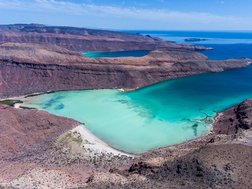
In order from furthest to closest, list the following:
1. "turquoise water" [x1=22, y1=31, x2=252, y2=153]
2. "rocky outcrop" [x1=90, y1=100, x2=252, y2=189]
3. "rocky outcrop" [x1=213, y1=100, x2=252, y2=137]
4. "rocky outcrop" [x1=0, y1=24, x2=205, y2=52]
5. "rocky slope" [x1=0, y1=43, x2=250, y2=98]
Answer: "rocky outcrop" [x1=0, y1=24, x2=205, y2=52] → "rocky slope" [x1=0, y1=43, x2=250, y2=98] → "turquoise water" [x1=22, y1=31, x2=252, y2=153] → "rocky outcrop" [x1=213, y1=100, x2=252, y2=137] → "rocky outcrop" [x1=90, y1=100, x2=252, y2=189]

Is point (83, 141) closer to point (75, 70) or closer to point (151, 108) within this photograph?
point (151, 108)

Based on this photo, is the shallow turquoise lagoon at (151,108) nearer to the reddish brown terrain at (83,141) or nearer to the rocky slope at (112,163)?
the reddish brown terrain at (83,141)

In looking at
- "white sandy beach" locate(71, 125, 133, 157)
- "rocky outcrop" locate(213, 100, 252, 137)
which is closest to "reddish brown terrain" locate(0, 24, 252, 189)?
"rocky outcrop" locate(213, 100, 252, 137)

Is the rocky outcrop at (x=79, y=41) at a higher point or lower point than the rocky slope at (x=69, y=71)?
higher

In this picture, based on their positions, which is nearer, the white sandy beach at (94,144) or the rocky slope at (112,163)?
the rocky slope at (112,163)

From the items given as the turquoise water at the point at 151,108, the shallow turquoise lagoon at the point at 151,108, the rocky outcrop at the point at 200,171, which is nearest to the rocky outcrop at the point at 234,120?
the shallow turquoise lagoon at the point at 151,108

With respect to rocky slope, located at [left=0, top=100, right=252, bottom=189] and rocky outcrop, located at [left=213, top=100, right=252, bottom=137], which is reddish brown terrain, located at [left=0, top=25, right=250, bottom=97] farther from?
rocky slope, located at [left=0, top=100, right=252, bottom=189]
